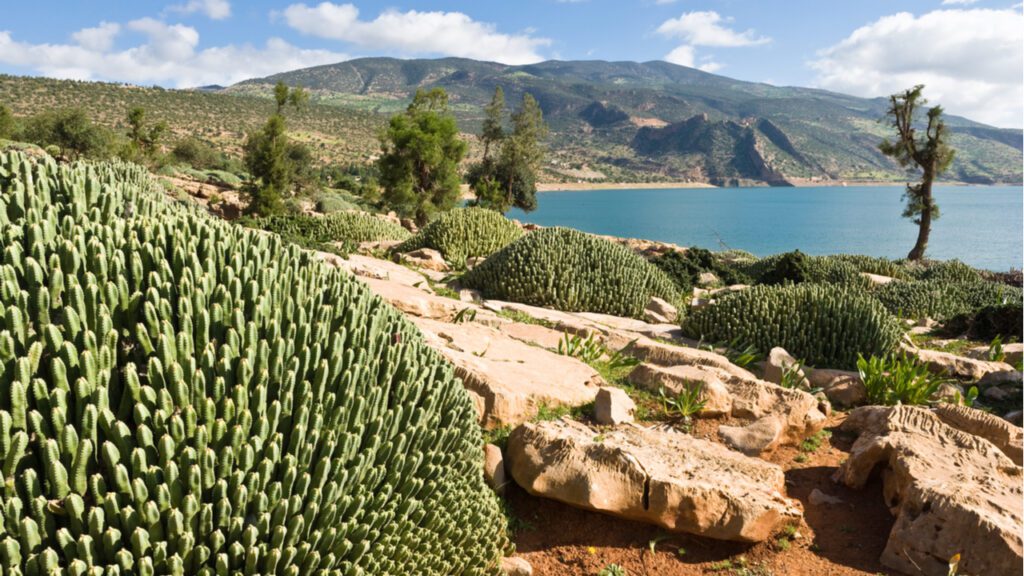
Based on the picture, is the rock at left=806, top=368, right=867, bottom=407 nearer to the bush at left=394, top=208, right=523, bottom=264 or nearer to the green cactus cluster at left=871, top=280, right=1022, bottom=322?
the green cactus cluster at left=871, top=280, right=1022, bottom=322

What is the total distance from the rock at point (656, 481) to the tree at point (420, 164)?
2949 cm

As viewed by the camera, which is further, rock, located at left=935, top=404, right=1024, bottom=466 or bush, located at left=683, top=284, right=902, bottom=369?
bush, located at left=683, top=284, right=902, bottom=369

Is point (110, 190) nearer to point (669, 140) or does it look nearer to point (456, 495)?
point (456, 495)

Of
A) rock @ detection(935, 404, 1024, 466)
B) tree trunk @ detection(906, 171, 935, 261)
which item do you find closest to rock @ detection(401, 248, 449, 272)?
rock @ detection(935, 404, 1024, 466)

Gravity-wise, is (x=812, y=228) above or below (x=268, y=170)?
below

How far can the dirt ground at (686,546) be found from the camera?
351 cm

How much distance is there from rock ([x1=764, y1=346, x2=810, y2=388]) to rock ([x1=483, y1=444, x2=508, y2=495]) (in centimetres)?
368

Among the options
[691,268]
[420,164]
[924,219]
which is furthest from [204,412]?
[420,164]

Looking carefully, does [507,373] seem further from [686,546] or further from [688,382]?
[686,546]

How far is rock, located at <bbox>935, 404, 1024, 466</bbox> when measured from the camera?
4812mm

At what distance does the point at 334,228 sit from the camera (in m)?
16.4

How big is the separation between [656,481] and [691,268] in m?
13.7

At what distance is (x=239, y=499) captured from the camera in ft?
7.45

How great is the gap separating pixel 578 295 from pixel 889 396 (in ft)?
14.9
